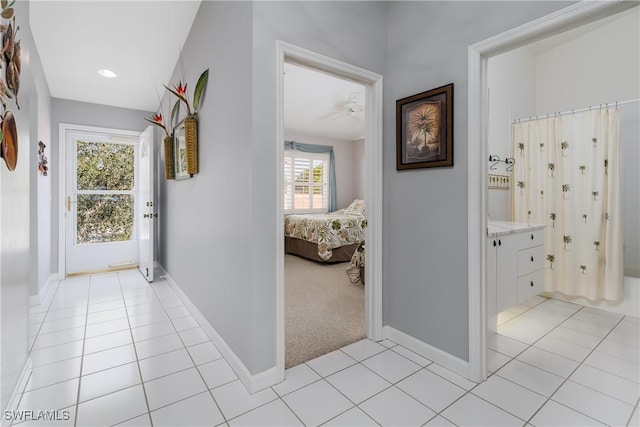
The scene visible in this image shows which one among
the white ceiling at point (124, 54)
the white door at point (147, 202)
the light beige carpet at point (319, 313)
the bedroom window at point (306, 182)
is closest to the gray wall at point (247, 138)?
the white ceiling at point (124, 54)

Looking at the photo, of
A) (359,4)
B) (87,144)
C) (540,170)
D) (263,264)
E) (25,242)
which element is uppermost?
(359,4)

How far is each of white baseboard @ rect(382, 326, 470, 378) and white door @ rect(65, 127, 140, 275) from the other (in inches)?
164

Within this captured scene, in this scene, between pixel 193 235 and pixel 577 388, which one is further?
pixel 193 235

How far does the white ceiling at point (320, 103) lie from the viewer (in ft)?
12.2

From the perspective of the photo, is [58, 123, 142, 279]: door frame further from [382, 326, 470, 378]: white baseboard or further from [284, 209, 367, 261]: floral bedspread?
[382, 326, 470, 378]: white baseboard

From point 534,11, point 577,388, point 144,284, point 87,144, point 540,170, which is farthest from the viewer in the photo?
point 87,144

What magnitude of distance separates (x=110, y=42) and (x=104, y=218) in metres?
2.72

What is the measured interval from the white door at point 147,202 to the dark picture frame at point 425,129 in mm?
3021

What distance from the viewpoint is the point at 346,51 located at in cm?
199

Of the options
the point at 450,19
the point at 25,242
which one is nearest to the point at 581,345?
the point at 450,19

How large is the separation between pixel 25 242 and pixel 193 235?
3.75ft

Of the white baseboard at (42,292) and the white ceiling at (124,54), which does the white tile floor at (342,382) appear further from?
the white ceiling at (124,54)

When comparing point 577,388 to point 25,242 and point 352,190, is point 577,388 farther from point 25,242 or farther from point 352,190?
point 352,190

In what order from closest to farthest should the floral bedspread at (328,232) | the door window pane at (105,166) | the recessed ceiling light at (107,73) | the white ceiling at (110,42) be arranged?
the white ceiling at (110,42)
the recessed ceiling light at (107,73)
the door window pane at (105,166)
the floral bedspread at (328,232)
